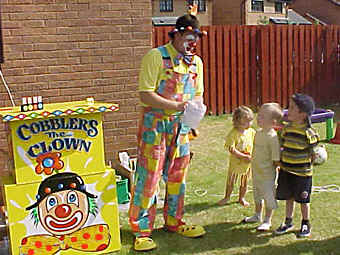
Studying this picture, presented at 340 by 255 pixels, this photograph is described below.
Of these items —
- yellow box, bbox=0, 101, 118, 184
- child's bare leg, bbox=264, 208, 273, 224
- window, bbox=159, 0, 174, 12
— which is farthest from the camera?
window, bbox=159, 0, 174, 12

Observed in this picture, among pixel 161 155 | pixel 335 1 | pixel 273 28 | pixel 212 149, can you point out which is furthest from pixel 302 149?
pixel 335 1

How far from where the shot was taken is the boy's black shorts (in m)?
4.69

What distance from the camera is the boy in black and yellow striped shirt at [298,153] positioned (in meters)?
4.58

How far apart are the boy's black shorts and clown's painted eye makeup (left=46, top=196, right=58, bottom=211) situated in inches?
80.7

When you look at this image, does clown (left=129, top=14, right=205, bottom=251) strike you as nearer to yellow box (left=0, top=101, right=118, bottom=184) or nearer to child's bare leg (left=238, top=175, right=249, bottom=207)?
yellow box (left=0, top=101, right=118, bottom=184)

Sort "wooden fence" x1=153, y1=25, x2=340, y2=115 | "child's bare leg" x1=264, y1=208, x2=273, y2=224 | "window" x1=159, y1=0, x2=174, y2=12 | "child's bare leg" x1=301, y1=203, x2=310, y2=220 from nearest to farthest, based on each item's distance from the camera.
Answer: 1. "child's bare leg" x1=301, y1=203, x2=310, y2=220
2. "child's bare leg" x1=264, y1=208, x2=273, y2=224
3. "wooden fence" x1=153, y1=25, x2=340, y2=115
4. "window" x1=159, y1=0, x2=174, y2=12

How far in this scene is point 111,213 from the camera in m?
4.59

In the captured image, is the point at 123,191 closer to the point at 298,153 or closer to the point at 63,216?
the point at 63,216

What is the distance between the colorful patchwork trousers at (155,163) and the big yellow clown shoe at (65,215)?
232mm

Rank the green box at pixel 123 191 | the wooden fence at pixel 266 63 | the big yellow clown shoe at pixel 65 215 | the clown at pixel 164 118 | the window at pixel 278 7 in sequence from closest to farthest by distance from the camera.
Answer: the big yellow clown shoe at pixel 65 215
the clown at pixel 164 118
the green box at pixel 123 191
the wooden fence at pixel 266 63
the window at pixel 278 7

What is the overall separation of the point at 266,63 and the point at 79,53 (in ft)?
24.7

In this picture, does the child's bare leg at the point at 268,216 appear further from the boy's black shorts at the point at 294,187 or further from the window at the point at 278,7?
the window at the point at 278,7

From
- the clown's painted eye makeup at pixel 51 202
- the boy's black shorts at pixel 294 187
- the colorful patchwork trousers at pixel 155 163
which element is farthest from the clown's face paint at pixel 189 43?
the clown's painted eye makeup at pixel 51 202

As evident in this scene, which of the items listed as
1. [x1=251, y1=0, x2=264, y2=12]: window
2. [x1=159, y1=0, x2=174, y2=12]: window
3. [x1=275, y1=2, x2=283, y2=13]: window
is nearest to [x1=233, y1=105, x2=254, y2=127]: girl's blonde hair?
[x1=159, y1=0, x2=174, y2=12]: window
